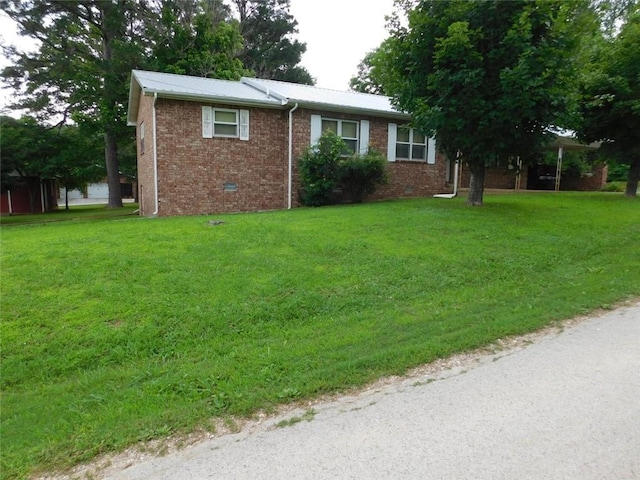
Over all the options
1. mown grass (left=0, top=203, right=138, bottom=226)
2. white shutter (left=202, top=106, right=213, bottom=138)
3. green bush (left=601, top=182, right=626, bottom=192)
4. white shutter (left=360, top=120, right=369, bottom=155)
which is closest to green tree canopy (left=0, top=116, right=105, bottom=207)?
mown grass (left=0, top=203, right=138, bottom=226)

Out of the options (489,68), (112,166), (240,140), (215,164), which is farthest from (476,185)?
(112,166)

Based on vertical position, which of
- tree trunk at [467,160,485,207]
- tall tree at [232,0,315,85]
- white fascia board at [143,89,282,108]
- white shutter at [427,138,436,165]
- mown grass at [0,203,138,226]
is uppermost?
tall tree at [232,0,315,85]

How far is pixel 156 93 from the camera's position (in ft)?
41.5

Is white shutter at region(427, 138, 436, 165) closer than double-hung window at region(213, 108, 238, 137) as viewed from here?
No

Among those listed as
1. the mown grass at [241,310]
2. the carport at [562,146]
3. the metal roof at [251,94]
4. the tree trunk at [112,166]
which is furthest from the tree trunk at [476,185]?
the tree trunk at [112,166]

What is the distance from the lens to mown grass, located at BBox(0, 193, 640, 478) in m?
3.19

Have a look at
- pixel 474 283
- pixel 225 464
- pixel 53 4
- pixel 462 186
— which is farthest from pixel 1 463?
pixel 53 4

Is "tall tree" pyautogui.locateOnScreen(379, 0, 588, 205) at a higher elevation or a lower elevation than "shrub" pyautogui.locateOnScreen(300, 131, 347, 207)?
higher

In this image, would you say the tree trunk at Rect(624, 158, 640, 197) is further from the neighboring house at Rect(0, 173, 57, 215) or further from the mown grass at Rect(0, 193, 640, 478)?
the neighboring house at Rect(0, 173, 57, 215)

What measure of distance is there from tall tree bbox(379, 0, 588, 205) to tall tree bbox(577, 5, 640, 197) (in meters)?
4.33

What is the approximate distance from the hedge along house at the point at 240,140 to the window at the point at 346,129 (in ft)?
0.12

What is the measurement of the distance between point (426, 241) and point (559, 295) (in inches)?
102

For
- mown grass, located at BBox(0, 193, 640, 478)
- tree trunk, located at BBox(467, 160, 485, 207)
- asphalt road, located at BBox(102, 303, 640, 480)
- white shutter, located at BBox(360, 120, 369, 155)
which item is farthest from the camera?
white shutter, located at BBox(360, 120, 369, 155)

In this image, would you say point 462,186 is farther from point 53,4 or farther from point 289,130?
point 53,4
